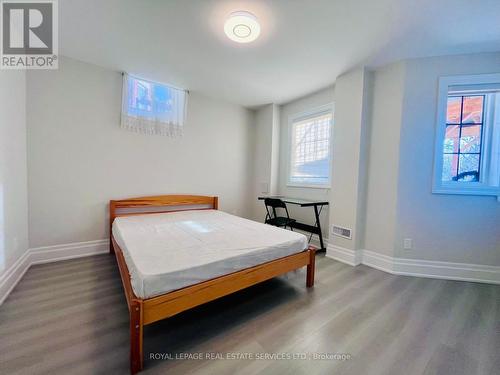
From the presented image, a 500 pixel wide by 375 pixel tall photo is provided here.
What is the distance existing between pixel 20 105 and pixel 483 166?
16.0 feet

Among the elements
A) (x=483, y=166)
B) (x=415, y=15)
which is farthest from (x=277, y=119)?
(x=483, y=166)

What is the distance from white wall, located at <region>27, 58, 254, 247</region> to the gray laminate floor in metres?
0.75

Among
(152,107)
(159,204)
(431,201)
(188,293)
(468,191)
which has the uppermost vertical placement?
(152,107)

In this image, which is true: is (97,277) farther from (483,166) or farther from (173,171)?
(483,166)

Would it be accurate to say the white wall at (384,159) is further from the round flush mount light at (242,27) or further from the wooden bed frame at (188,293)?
the round flush mount light at (242,27)

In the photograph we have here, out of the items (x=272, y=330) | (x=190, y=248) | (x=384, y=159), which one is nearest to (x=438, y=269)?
(x=384, y=159)

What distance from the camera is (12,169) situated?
1953mm

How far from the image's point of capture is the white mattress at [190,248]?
4.24 ft

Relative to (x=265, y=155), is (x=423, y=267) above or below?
below

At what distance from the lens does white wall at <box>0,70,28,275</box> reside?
1.75 m

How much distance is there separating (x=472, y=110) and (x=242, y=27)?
8.58 feet

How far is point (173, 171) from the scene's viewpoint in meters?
3.33

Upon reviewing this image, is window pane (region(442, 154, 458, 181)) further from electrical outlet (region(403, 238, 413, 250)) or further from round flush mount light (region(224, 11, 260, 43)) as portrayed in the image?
round flush mount light (region(224, 11, 260, 43))

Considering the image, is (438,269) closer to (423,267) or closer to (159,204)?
(423,267)
